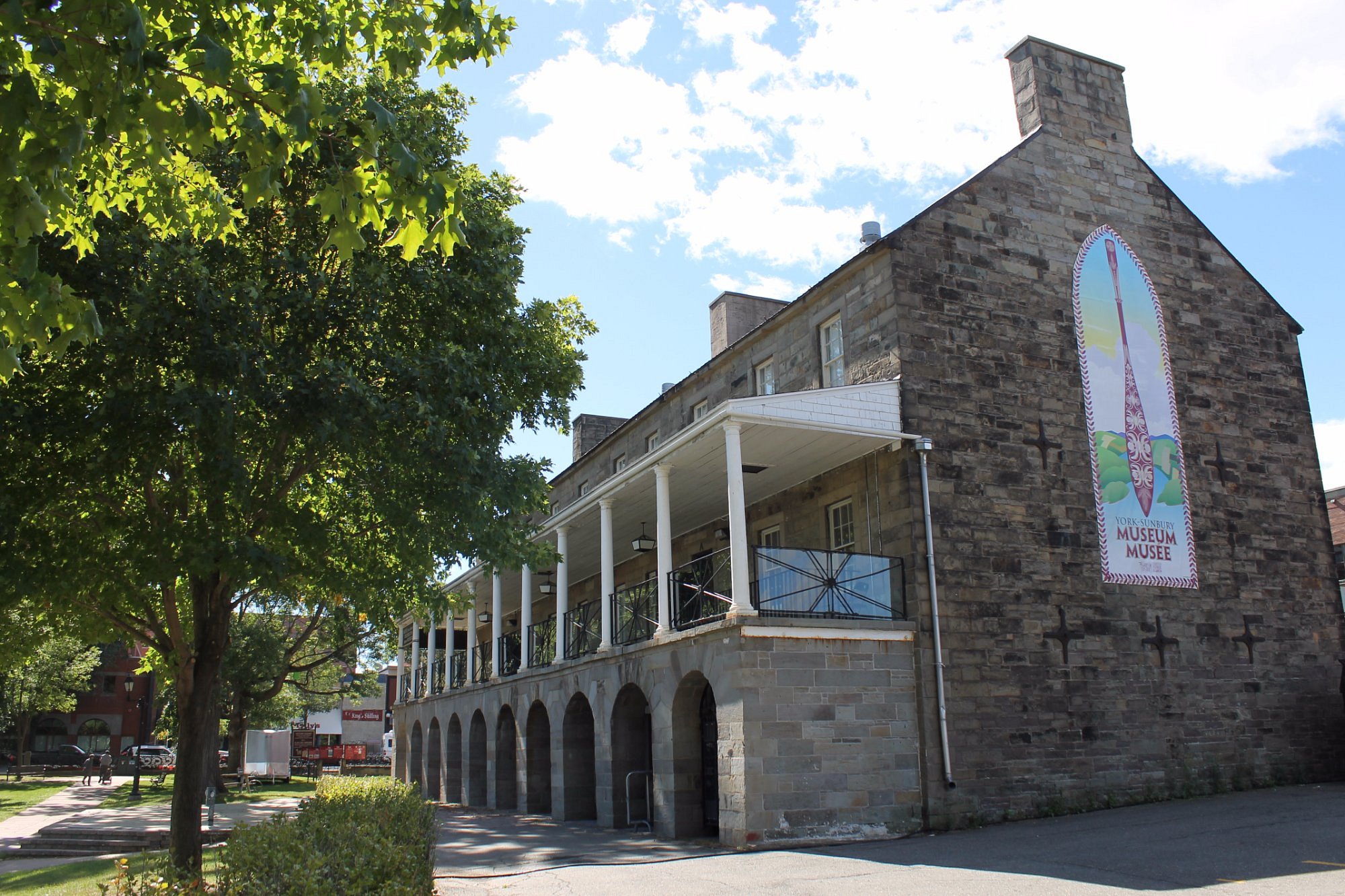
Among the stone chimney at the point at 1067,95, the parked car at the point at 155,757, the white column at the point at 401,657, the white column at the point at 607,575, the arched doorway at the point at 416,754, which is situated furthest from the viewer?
the parked car at the point at 155,757

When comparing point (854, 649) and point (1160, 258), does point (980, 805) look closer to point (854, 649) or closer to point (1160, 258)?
point (854, 649)

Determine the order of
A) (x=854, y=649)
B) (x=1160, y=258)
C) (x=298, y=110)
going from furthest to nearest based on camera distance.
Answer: (x=1160, y=258), (x=854, y=649), (x=298, y=110)

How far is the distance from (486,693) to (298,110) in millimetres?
21475

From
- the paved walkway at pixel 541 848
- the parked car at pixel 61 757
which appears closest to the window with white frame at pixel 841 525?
the paved walkway at pixel 541 848

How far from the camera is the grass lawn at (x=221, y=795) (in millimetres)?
30059

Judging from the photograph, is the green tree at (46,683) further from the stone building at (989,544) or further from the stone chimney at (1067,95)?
the stone chimney at (1067,95)

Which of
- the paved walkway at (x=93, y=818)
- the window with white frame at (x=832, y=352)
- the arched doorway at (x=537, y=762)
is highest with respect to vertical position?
the window with white frame at (x=832, y=352)

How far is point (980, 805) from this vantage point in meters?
14.6

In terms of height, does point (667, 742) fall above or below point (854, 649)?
below

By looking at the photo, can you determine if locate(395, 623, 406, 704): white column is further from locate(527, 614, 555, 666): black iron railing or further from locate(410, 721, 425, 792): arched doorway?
locate(527, 614, 555, 666): black iron railing

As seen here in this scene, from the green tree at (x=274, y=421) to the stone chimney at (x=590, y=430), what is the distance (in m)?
17.2

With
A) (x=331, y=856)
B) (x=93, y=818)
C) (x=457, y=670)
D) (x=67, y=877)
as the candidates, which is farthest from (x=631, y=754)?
(x=93, y=818)

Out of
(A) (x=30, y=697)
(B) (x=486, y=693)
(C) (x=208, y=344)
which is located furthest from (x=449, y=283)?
(A) (x=30, y=697)

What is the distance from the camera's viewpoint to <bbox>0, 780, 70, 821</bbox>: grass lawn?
31.1 metres
